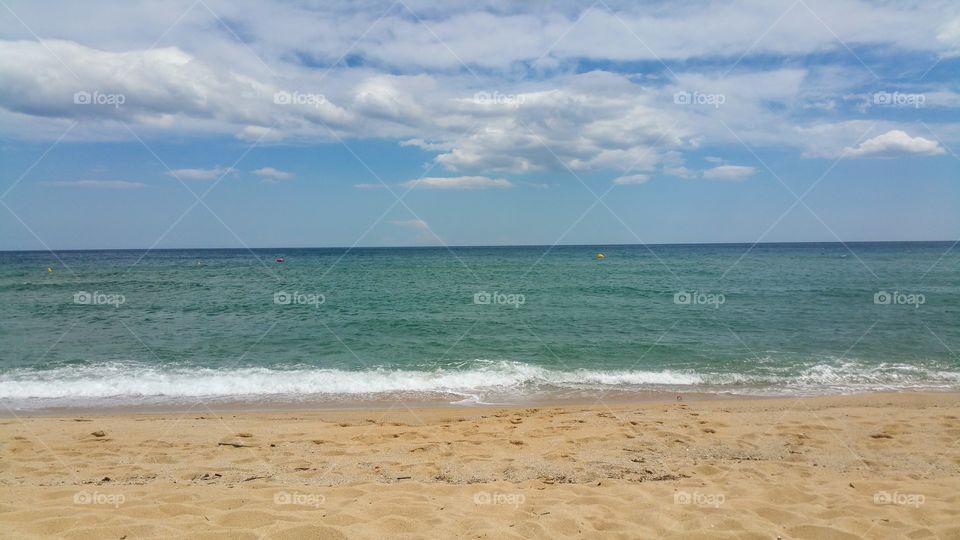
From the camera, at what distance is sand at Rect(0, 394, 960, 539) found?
4.59m

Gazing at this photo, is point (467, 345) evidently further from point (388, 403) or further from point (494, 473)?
point (494, 473)

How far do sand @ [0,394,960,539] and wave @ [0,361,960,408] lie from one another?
1.61m

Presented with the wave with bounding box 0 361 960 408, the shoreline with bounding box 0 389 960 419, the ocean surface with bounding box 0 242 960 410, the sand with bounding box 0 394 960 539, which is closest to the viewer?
the sand with bounding box 0 394 960 539

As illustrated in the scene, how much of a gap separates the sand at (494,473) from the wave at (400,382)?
5.29ft

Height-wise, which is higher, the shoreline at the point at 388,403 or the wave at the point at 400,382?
the wave at the point at 400,382

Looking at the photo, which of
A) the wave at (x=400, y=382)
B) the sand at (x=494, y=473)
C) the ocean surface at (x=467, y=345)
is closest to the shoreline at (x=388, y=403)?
the ocean surface at (x=467, y=345)

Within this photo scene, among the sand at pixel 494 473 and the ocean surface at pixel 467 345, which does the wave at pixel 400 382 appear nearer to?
the ocean surface at pixel 467 345

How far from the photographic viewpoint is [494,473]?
Result: 614cm

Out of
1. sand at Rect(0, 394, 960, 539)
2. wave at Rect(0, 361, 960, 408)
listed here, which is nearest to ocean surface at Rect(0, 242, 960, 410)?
wave at Rect(0, 361, 960, 408)

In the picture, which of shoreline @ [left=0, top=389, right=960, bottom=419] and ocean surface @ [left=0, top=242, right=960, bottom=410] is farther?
ocean surface @ [left=0, top=242, right=960, bottom=410]

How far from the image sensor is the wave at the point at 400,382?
11039mm

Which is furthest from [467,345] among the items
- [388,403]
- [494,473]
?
[494,473]

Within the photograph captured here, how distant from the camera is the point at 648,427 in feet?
26.4

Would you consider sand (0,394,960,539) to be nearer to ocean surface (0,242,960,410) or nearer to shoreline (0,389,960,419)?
shoreline (0,389,960,419)
